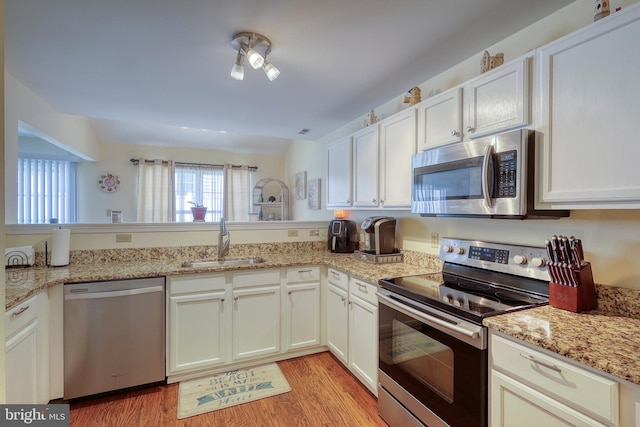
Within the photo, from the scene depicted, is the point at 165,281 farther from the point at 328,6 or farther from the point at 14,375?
the point at 328,6

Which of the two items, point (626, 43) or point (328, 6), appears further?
point (328, 6)

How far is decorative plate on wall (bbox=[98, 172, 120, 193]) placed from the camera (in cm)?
523

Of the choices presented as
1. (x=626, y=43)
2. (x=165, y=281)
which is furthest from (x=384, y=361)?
(x=626, y=43)

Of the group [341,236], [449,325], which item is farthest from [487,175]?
[341,236]

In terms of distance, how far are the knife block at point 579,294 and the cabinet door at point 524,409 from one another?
0.44 m

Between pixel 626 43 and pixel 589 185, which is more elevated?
pixel 626 43

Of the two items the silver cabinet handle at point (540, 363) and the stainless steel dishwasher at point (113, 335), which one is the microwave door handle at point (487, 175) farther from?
the stainless steel dishwasher at point (113, 335)

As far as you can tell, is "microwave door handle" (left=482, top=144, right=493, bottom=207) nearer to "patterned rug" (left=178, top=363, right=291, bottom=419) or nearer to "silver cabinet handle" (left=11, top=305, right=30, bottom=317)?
"patterned rug" (left=178, top=363, right=291, bottom=419)

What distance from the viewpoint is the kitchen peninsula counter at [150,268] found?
193cm

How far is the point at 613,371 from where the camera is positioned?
884mm

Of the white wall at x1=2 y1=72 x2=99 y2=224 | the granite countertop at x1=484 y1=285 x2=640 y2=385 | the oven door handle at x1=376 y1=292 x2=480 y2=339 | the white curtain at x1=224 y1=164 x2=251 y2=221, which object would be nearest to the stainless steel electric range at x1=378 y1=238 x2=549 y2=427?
the oven door handle at x1=376 y1=292 x2=480 y2=339

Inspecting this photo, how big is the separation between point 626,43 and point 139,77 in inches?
112

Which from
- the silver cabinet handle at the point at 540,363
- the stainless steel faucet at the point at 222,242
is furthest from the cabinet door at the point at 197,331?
the silver cabinet handle at the point at 540,363

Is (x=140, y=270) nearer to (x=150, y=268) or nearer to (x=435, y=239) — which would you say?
(x=150, y=268)
